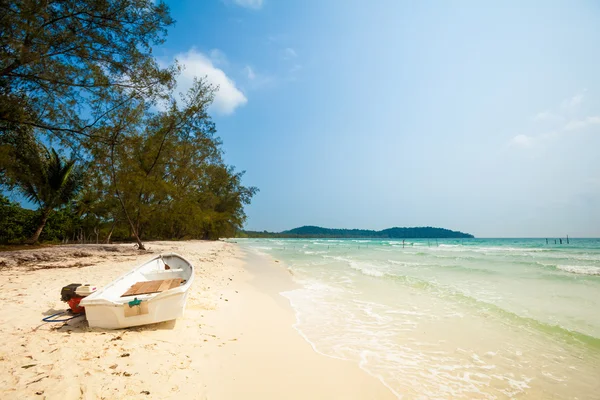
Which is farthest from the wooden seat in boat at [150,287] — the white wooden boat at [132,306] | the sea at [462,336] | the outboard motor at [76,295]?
the sea at [462,336]

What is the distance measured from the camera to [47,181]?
19.7 meters

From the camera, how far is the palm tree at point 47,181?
18.3 m

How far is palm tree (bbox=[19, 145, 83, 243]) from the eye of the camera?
18309 millimetres

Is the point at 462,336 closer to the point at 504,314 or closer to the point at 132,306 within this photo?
the point at 504,314

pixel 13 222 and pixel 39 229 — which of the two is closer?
pixel 39 229

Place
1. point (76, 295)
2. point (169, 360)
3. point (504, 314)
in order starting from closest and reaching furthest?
point (169, 360) < point (76, 295) < point (504, 314)

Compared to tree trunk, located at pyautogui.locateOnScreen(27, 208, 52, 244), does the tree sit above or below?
above

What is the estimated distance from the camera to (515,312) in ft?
24.1

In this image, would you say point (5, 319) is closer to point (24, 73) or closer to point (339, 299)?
point (339, 299)

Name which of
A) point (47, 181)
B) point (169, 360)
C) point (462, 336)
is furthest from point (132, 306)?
point (47, 181)

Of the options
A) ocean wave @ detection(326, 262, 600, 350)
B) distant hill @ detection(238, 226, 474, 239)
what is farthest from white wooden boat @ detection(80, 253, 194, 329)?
distant hill @ detection(238, 226, 474, 239)

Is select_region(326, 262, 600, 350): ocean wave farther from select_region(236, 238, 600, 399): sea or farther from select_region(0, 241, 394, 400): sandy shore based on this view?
select_region(0, 241, 394, 400): sandy shore

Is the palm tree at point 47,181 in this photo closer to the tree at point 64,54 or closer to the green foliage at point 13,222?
the green foliage at point 13,222

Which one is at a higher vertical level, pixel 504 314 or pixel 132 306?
pixel 132 306
